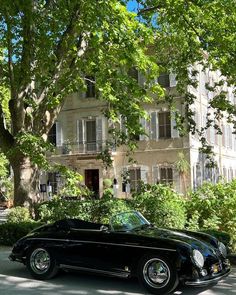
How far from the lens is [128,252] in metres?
7.72

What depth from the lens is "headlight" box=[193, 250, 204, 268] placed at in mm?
7207

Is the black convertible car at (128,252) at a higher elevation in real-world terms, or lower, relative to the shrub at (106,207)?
lower

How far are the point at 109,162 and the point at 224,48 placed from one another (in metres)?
6.16

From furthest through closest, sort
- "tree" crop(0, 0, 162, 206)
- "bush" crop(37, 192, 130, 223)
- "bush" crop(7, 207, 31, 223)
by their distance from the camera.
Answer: "bush" crop(7, 207, 31, 223)
"bush" crop(37, 192, 130, 223)
"tree" crop(0, 0, 162, 206)

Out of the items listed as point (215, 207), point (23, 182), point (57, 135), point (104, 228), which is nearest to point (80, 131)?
point (57, 135)

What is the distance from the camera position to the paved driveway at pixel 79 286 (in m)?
7.54

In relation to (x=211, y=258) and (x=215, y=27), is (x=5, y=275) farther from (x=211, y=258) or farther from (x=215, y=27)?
(x=215, y=27)

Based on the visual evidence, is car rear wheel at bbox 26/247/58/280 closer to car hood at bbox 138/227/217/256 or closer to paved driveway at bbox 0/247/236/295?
paved driveway at bbox 0/247/236/295

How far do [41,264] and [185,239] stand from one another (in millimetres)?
2737

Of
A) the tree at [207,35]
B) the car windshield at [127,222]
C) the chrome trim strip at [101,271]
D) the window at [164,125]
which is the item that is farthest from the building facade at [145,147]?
the chrome trim strip at [101,271]


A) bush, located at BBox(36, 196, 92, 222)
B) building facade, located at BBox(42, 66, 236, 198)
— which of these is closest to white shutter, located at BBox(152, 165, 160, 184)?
building facade, located at BBox(42, 66, 236, 198)

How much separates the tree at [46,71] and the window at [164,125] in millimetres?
15695

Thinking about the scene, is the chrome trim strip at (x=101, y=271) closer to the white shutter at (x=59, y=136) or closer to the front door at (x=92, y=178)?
the front door at (x=92, y=178)

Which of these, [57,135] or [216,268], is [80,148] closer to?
[57,135]
